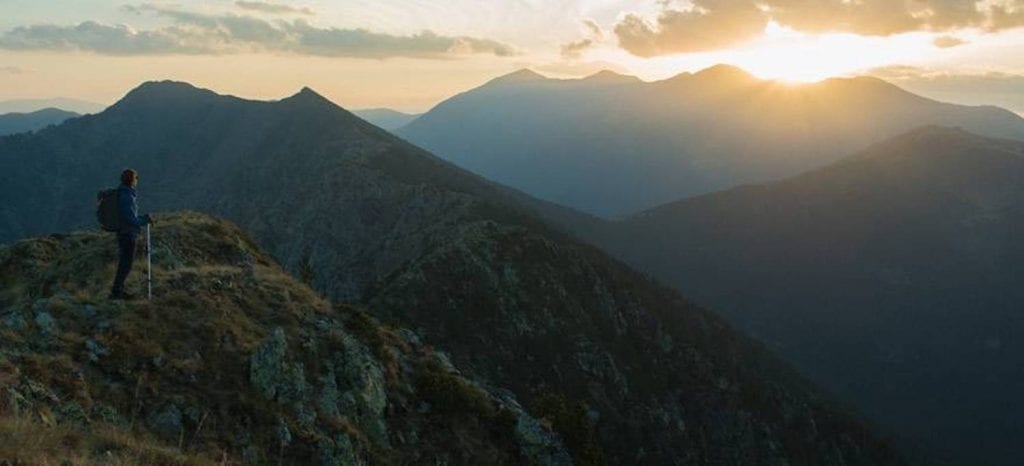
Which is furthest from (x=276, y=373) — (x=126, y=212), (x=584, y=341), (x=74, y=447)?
(x=584, y=341)

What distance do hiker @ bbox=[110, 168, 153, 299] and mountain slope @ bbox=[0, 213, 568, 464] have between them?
79 centimetres

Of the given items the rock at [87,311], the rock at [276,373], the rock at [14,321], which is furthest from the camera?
the rock at [276,373]

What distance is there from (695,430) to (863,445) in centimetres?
5152

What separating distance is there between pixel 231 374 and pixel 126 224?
5384mm

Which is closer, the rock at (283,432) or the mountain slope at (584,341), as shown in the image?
the rock at (283,432)

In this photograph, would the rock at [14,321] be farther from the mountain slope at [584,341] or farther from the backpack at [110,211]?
the mountain slope at [584,341]

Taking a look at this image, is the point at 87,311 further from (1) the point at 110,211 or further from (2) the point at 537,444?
(2) the point at 537,444

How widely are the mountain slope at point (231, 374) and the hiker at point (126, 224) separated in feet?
2.59

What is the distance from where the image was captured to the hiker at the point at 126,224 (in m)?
20.6

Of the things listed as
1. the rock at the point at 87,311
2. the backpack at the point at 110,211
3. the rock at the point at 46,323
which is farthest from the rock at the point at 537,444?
the rock at the point at 46,323

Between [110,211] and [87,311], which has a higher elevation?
[110,211]

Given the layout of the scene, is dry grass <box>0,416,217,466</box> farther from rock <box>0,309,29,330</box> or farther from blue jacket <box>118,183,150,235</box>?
blue jacket <box>118,183,150,235</box>

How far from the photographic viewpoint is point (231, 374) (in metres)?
19.9

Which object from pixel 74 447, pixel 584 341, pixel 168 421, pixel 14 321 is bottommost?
pixel 584 341
